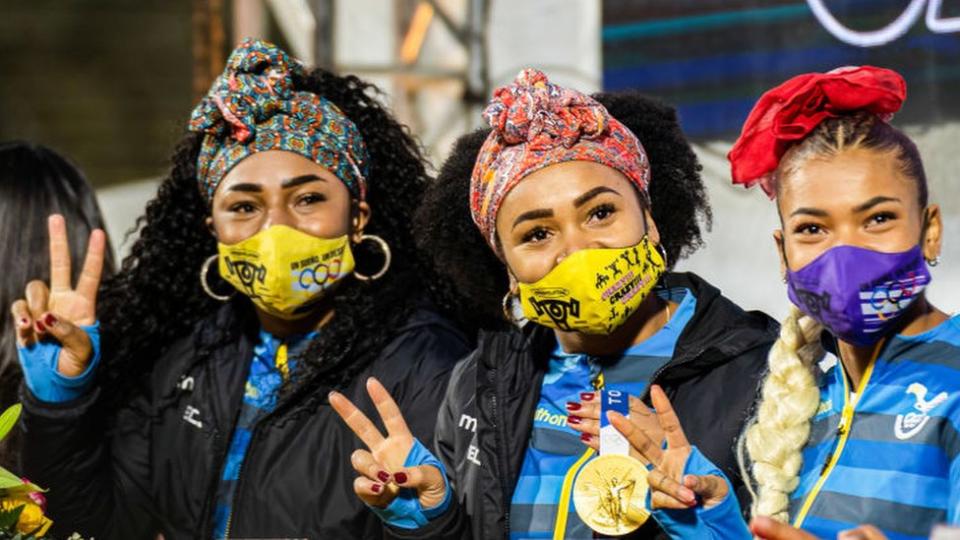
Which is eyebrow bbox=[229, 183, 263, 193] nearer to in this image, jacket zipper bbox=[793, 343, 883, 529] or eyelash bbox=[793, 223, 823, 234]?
eyelash bbox=[793, 223, 823, 234]

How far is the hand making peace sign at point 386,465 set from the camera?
10.9 ft

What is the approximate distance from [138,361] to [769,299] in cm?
190

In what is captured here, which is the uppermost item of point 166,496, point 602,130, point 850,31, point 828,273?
point 850,31

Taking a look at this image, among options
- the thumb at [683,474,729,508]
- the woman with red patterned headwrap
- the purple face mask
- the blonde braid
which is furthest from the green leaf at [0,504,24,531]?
the purple face mask

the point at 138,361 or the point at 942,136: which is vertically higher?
the point at 942,136

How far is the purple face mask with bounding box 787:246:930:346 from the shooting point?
2836 millimetres

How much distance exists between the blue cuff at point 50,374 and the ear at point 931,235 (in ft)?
7.32

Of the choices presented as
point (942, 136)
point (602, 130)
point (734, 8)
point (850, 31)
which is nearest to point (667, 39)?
point (734, 8)

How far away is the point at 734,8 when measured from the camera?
198 inches

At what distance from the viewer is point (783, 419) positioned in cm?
304

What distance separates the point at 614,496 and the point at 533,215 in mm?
638

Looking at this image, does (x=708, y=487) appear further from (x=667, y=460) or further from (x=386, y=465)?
(x=386, y=465)

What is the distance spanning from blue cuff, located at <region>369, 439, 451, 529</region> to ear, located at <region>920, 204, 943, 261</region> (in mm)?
1108

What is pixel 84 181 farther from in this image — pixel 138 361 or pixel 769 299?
pixel 769 299
